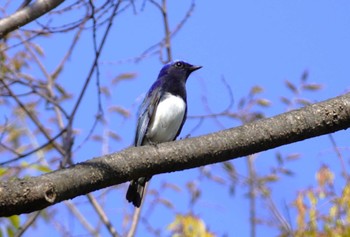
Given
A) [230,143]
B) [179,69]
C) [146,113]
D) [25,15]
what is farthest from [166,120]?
[230,143]

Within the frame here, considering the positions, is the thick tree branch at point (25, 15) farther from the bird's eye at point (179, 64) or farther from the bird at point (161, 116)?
the bird's eye at point (179, 64)

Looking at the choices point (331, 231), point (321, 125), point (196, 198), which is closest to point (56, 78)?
point (196, 198)

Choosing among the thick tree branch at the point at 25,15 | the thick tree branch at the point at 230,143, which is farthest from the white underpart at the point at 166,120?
the thick tree branch at the point at 230,143

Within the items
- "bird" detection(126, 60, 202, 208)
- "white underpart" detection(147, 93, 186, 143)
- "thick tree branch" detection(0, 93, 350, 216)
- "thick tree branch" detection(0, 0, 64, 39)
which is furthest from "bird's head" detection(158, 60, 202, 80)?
"thick tree branch" detection(0, 93, 350, 216)

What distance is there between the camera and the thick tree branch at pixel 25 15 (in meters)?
4.09

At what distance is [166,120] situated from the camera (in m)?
5.64

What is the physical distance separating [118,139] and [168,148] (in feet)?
14.4

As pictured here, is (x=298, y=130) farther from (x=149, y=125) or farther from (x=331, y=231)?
(x=149, y=125)

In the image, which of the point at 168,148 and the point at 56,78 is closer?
the point at 168,148

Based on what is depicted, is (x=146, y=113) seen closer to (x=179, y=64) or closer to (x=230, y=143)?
(x=179, y=64)

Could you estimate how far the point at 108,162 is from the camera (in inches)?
112

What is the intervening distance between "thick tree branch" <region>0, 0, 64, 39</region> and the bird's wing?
1649mm

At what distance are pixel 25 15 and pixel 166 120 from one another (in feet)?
5.89

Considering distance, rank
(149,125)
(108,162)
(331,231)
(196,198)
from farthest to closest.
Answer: (196,198), (149,125), (331,231), (108,162)
